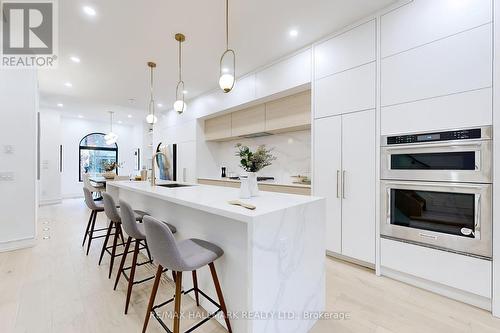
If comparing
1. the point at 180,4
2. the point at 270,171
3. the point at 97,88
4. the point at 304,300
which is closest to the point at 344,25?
the point at 180,4

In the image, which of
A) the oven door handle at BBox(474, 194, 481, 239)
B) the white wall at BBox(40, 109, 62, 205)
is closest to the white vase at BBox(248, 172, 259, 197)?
the oven door handle at BBox(474, 194, 481, 239)

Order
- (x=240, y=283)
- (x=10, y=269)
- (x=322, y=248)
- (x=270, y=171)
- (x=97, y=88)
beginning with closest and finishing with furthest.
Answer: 1. (x=240, y=283)
2. (x=322, y=248)
3. (x=10, y=269)
4. (x=270, y=171)
5. (x=97, y=88)

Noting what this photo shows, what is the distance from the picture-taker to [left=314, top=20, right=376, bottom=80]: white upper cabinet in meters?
2.63

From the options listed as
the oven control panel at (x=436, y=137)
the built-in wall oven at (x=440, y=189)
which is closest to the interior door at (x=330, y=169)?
the built-in wall oven at (x=440, y=189)

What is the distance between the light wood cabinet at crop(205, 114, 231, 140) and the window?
5708mm

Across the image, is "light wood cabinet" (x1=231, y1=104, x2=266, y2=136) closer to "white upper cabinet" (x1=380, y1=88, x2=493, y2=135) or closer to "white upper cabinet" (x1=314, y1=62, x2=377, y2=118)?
"white upper cabinet" (x1=314, y1=62, x2=377, y2=118)

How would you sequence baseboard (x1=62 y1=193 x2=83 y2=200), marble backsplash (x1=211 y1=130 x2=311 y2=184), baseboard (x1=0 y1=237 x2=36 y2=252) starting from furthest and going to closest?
baseboard (x1=62 y1=193 x2=83 y2=200), marble backsplash (x1=211 y1=130 x2=311 y2=184), baseboard (x1=0 y1=237 x2=36 y2=252)

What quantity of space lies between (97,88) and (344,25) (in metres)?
5.03

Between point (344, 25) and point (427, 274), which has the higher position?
point (344, 25)

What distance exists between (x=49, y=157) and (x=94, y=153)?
79.0 inches

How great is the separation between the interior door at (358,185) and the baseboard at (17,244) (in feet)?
14.8

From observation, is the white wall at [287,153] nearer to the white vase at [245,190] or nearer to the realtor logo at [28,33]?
the white vase at [245,190]

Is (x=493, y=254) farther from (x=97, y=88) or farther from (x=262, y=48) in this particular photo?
(x=97, y=88)

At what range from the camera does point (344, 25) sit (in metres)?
2.81
